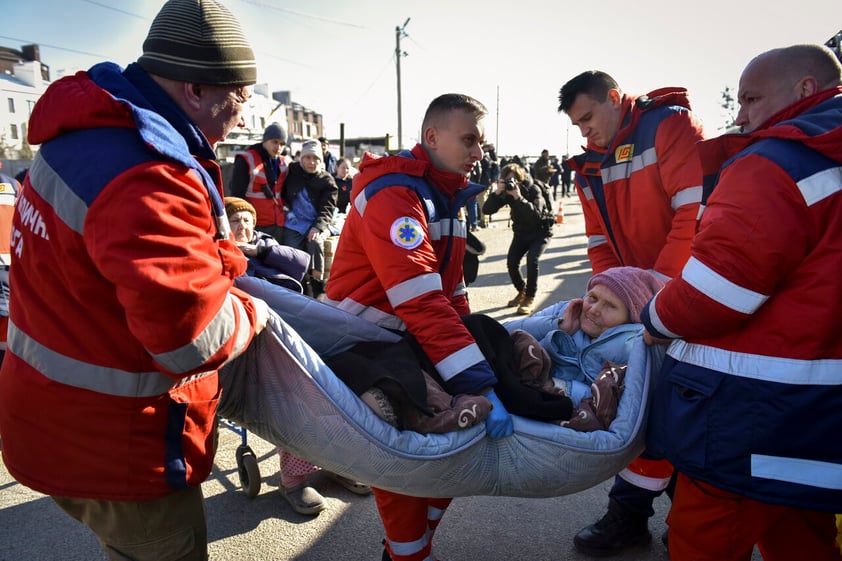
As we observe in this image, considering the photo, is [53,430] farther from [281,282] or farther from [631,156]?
[631,156]

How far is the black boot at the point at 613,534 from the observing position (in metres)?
2.62

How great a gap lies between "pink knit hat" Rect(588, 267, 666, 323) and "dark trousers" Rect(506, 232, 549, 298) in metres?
4.33

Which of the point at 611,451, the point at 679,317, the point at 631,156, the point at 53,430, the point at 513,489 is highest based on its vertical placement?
the point at 631,156

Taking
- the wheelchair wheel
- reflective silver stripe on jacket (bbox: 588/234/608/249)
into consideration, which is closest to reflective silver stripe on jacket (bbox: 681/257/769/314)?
reflective silver stripe on jacket (bbox: 588/234/608/249)

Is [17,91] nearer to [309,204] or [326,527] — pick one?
[309,204]

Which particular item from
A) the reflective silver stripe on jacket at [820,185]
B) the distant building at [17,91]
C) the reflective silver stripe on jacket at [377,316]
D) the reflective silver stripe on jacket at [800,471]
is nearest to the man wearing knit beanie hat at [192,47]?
the reflective silver stripe on jacket at [377,316]

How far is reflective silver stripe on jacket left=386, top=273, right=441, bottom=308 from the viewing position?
6.47 ft

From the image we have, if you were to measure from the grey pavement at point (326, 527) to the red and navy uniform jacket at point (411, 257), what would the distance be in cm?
120

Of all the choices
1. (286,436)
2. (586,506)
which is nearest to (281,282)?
(286,436)

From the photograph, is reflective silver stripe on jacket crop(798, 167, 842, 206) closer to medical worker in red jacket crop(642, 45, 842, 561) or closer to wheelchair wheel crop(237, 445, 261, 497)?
medical worker in red jacket crop(642, 45, 842, 561)

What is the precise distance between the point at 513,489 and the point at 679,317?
802mm

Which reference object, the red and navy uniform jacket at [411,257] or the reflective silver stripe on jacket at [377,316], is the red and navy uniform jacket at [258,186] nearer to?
the red and navy uniform jacket at [411,257]

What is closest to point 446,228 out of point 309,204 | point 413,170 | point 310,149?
point 413,170

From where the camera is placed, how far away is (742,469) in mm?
1632
